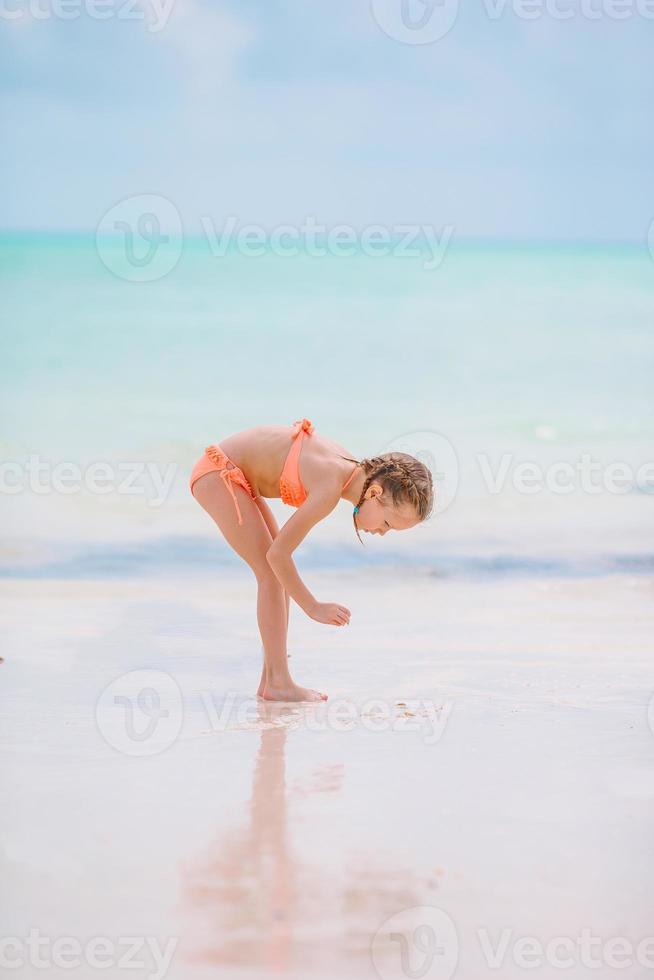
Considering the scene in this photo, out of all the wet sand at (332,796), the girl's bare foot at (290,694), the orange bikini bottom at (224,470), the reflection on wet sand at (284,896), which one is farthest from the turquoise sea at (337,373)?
the reflection on wet sand at (284,896)

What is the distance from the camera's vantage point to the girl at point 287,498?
2.22 meters

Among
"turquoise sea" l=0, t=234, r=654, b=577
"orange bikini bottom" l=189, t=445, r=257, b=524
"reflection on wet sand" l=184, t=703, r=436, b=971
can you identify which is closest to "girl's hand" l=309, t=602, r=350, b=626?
"orange bikini bottom" l=189, t=445, r=257, b=524

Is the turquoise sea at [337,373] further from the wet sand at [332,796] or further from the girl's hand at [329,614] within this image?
the girl's hand at [329,614]

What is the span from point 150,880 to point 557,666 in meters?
1.45

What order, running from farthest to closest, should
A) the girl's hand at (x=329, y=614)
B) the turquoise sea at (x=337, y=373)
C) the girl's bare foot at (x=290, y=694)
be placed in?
the turquoise sea at (x=337, y=373) → the girl's bare foot at (x=290, y=694) → the girl's hand at (x=329, y=614)

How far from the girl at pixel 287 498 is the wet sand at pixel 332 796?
0.18 metres

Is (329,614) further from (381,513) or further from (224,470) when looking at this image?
(224,470)

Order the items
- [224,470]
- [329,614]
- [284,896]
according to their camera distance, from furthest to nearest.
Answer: [224,470] < [329,614] < [284,896]

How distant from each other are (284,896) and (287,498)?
3.65ft

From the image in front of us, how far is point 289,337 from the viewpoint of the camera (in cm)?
578

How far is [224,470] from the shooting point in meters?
2.38

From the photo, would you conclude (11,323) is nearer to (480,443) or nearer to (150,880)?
(480,443)

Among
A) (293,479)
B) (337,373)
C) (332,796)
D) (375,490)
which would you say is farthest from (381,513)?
(337,373)

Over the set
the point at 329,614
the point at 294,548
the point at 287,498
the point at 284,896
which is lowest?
the point at 284,896
